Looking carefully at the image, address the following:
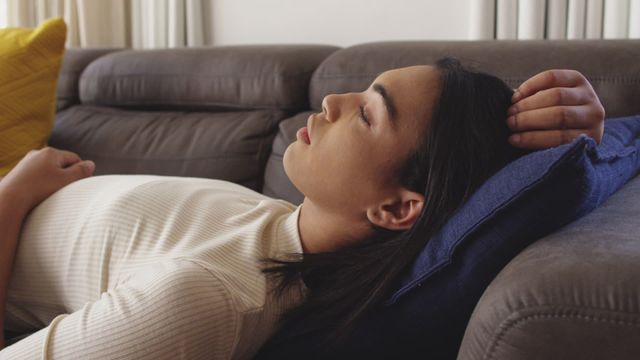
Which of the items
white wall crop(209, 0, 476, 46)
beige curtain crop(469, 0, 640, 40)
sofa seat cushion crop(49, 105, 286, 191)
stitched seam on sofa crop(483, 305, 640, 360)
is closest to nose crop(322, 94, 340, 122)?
stitched seam on sofa crop(483, 305, 640, 360)

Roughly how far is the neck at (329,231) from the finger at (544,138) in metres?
0.27

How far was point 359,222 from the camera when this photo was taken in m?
1.06

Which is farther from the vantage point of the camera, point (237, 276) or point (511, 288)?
point (237, 276)

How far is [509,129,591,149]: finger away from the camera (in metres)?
0.90

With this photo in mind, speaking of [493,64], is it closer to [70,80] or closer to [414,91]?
[414,91]

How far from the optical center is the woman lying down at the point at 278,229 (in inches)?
33.5

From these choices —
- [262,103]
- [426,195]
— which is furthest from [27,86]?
[426,195]

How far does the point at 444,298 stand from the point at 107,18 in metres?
2.58

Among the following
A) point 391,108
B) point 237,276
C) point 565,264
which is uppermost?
point 391,108

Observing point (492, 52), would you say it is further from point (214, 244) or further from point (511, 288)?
point (511, 288)

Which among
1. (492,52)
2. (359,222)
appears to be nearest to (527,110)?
(359,222)

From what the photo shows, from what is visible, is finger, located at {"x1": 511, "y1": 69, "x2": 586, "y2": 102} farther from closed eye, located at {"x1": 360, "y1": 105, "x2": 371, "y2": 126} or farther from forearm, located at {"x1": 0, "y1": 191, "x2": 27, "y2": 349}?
forearm, located at {"x1": 0, "y1": 191, "x2": 27, "y2": 349}

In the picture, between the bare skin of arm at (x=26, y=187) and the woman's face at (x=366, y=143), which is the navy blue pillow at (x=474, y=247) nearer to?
the woman's face at (x=366, y=143)

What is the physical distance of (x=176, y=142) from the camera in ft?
6.29
